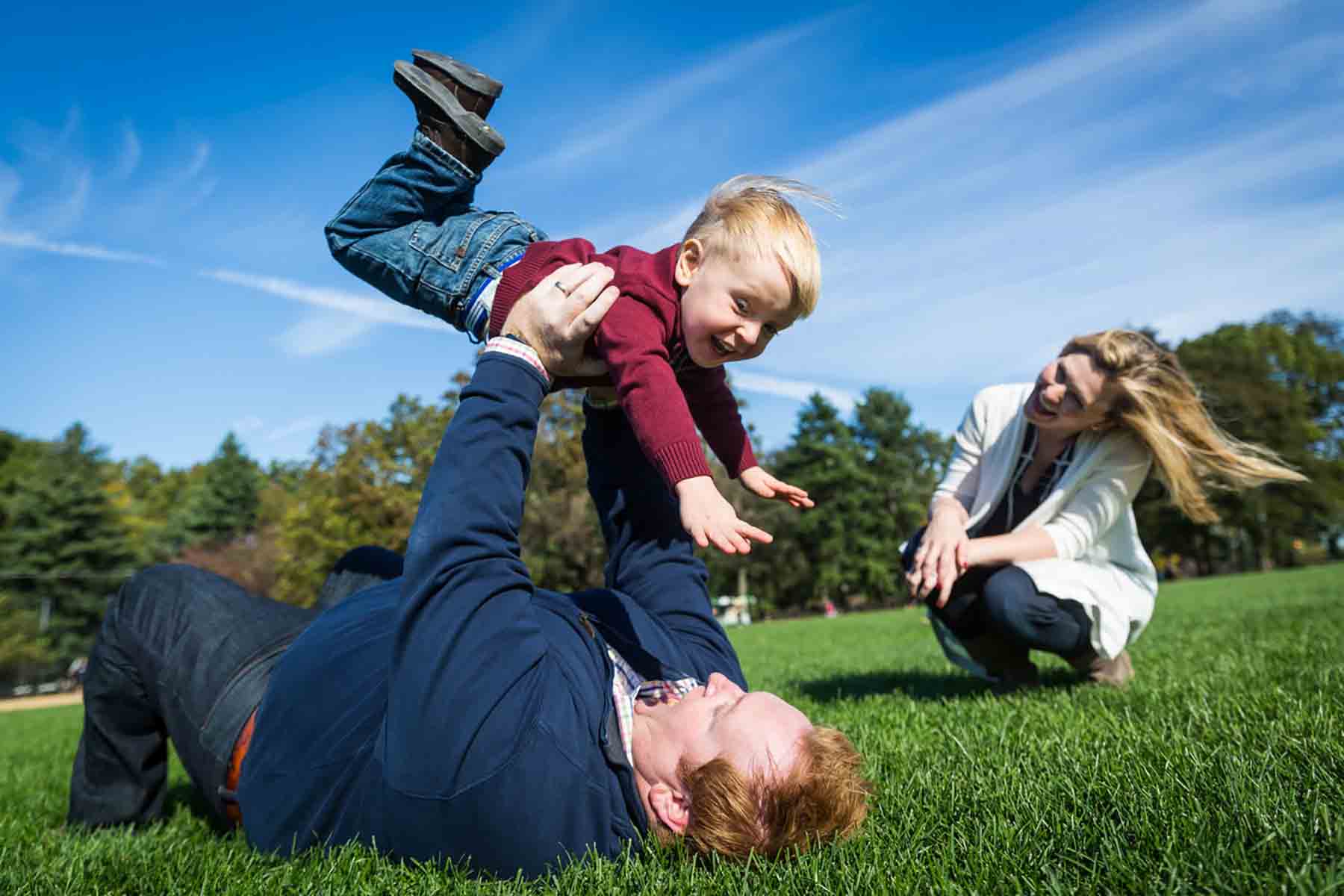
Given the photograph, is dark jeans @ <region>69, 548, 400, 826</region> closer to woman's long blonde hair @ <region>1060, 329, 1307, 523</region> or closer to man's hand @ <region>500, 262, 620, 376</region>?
man's hand @ <region>500, 262, 620, 376</region>

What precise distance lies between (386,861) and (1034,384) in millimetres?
4168

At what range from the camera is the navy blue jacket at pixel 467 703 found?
6.64 feet

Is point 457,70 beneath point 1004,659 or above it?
above

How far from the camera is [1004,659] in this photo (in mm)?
5020

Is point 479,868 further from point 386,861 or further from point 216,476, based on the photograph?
point 216,476

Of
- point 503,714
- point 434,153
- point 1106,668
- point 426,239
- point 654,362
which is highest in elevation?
point 434,153

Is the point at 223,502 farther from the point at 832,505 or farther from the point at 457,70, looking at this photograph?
the point at 457,70

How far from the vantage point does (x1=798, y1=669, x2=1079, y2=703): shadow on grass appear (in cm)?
513

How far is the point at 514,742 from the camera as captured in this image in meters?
2.04

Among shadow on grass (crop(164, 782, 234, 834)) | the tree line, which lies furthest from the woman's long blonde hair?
the tree line

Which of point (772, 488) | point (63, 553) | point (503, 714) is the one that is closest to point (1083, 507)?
point (772, 488)

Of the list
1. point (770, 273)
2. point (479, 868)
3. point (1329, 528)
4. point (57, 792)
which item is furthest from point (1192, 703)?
point (1329, 528)

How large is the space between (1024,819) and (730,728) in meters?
0.82

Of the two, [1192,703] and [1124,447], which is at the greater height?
[1124,447]
